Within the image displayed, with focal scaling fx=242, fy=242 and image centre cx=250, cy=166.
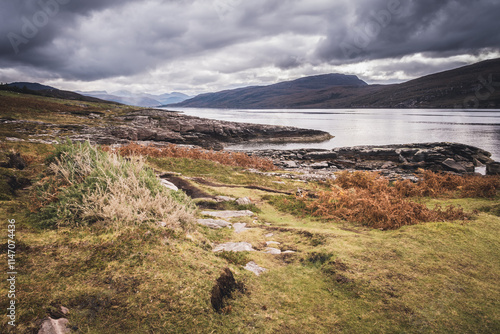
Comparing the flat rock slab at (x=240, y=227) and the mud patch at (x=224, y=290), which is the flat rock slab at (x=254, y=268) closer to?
the mud patch at (x=224, y=290)

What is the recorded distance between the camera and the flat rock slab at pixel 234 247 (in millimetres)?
5234

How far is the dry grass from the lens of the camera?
6.28 metres

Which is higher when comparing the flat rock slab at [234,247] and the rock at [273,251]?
the flat rock slab at [234,247]

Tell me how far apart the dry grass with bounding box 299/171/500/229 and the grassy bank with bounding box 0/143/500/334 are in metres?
0.50

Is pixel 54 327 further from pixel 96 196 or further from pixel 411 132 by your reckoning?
pixel 411 132


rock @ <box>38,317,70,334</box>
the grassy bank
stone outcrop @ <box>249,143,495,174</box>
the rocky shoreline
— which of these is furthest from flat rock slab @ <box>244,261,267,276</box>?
stone outcrop @ <box>249,143,495,174</box>

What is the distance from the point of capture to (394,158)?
37.2m

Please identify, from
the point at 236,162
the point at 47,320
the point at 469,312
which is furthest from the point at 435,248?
the point at 236,162

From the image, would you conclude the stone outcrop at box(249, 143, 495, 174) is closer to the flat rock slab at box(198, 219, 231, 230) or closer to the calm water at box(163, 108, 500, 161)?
the calm water at box(163, 108, 500, 161)

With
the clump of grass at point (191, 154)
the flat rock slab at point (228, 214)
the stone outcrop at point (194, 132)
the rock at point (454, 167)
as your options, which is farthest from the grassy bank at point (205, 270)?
the stone outcrop at point (194, 132)

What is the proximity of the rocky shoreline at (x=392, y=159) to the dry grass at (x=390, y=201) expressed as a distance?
1753 centimetres

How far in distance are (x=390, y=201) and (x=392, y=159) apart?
3416 cm

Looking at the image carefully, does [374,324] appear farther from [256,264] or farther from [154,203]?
[154,203]

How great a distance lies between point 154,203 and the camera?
5.16m
